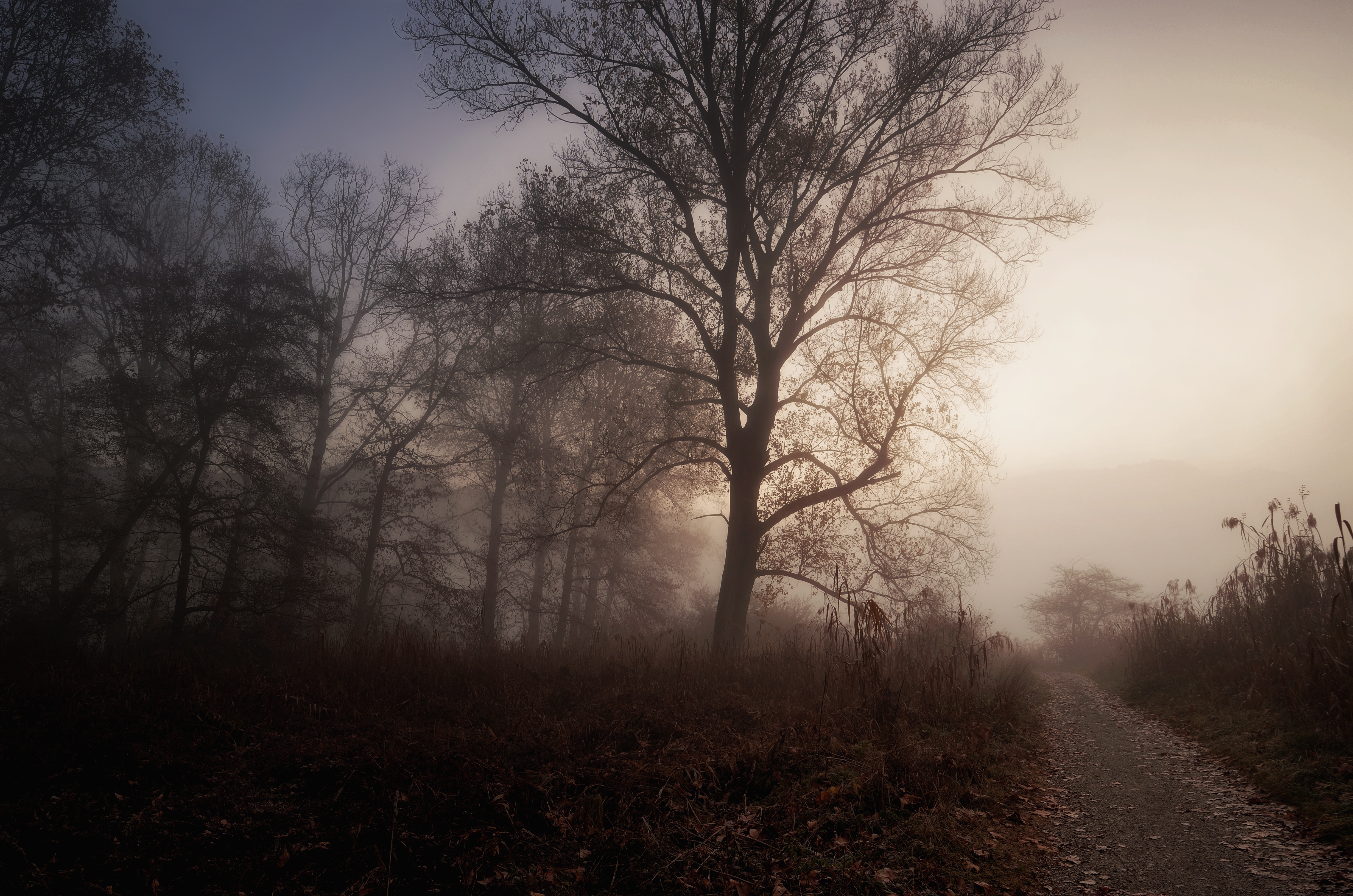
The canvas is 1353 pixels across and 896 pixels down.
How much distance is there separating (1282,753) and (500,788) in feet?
21.9

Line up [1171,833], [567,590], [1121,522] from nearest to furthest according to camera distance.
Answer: [1171,833] → [567,590] → [1121,522]

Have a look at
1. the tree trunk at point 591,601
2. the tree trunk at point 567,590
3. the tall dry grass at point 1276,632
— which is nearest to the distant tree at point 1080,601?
the tree trunk at point 591,601

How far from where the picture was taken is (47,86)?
1023cm

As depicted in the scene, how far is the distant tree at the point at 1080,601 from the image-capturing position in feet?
133

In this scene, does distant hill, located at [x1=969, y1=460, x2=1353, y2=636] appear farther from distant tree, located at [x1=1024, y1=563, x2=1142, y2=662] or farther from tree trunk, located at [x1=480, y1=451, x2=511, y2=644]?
tree trunk, located at [x1=480, y1=451, x2=511, y2=644]

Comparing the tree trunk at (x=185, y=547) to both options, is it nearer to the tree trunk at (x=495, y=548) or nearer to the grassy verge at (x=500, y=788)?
the grassy verge at (x=500, y=788)

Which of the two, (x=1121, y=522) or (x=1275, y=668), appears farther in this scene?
(x=1121, y=522)

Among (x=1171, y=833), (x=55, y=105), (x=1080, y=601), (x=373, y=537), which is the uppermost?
(x=55, y=105)

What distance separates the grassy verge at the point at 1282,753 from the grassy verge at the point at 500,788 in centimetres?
170

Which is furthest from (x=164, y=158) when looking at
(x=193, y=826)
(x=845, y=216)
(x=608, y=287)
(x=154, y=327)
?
(x=193, y=826)

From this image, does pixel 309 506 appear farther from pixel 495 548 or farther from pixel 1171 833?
pixel 1171 833

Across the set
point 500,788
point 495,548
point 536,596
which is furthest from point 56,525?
point 500,788

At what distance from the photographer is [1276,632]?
7746 millimetres

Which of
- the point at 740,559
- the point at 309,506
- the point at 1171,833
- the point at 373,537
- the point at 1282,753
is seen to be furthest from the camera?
the point at 373,537
